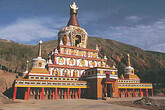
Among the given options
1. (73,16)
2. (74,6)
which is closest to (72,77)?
(73,16)

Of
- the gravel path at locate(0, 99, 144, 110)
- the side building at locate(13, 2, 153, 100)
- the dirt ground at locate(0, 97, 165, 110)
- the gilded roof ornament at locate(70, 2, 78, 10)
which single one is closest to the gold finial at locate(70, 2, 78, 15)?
the gilded roof ornament at locate(70, 2, 78, 10)

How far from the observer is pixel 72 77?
3909 centimetres

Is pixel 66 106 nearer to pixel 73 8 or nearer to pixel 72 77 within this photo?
pixel 72 77

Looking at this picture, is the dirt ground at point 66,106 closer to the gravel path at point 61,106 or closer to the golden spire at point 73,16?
the gravel path at point 61,106

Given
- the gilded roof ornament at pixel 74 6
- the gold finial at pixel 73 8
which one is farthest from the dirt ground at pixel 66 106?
the gilded roof ornament at pixel 74 6

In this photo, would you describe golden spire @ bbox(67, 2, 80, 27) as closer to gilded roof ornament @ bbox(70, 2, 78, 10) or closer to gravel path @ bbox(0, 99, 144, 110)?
gilded roof ornament @ bbox(70, 2, 78, 10)

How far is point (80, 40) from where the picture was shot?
49469 millimetres

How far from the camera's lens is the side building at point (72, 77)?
33.8 meters

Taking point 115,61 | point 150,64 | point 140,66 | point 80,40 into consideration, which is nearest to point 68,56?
point 80,40

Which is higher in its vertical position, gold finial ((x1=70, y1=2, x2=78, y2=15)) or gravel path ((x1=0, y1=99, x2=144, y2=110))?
gold finial ((x1=70, y1=2, x2=78, y2=15))

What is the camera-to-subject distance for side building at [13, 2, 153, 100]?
111ft

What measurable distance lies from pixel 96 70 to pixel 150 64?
372 ft

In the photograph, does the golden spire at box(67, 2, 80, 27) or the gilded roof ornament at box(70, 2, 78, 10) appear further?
the gilded roof ornament at box(70, 2, 78, 10)

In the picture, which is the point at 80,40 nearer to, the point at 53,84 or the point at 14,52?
the point at 53,84
